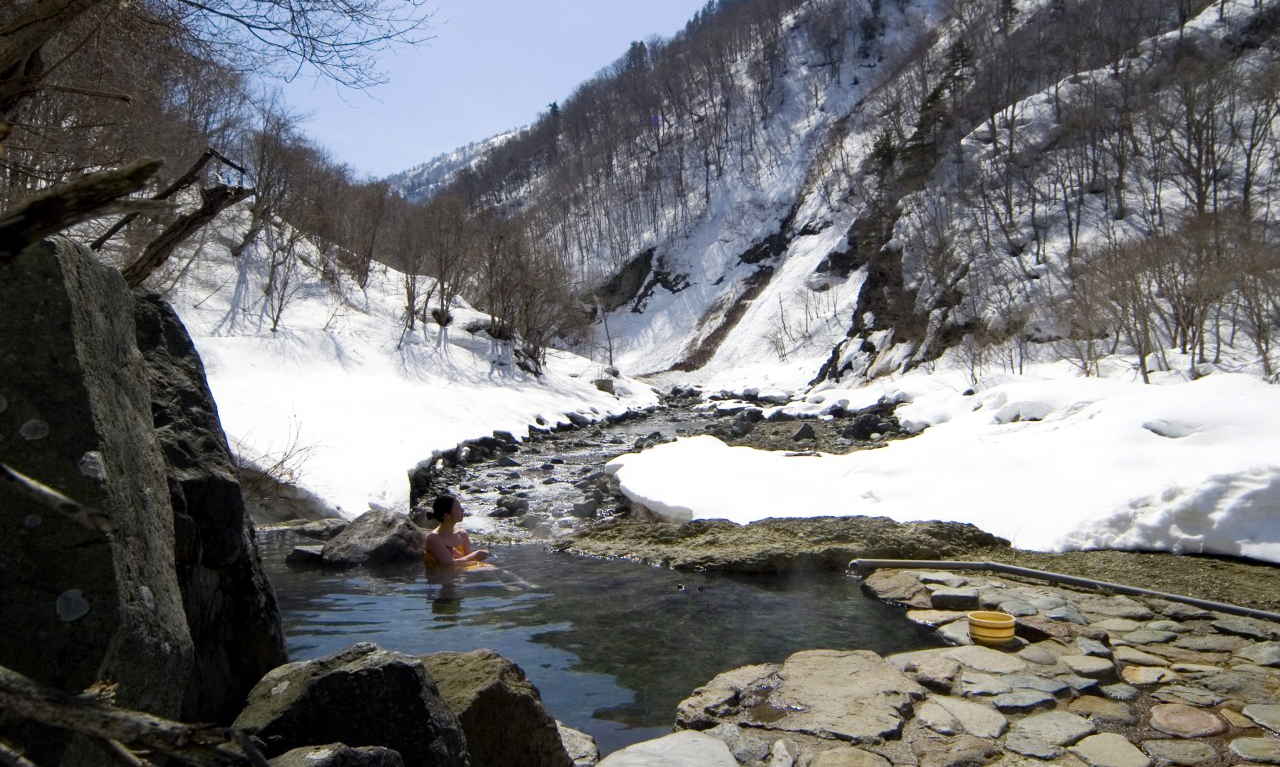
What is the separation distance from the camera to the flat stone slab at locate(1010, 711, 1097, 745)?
3736 millimetres

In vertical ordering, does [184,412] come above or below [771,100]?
below

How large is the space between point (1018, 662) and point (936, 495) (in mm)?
4634

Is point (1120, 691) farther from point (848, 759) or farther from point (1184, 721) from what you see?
point (848, 759)

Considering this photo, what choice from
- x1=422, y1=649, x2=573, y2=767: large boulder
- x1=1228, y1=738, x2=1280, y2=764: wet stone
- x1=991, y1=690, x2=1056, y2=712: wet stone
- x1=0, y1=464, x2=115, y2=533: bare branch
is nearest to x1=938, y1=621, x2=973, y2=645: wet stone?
x1=991, y1=690, x2=1056, y2=712: wet stone

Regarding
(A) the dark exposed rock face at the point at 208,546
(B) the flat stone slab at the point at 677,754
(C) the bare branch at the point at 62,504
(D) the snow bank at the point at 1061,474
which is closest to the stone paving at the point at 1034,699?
(B) the flat stone slab at the point at 677,754

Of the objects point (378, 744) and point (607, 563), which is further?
point (607, 563)

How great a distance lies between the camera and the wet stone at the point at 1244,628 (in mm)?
5074

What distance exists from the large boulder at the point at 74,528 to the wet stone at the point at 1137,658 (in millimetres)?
5098

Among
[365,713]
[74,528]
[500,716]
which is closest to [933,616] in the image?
[500,716]

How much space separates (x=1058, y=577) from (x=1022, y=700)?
2668 millimetres

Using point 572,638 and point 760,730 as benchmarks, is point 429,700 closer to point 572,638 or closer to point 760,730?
point 760,730

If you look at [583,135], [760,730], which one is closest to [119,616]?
[760,730]

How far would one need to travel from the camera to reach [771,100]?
79.1m

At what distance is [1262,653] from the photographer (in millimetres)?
4742
